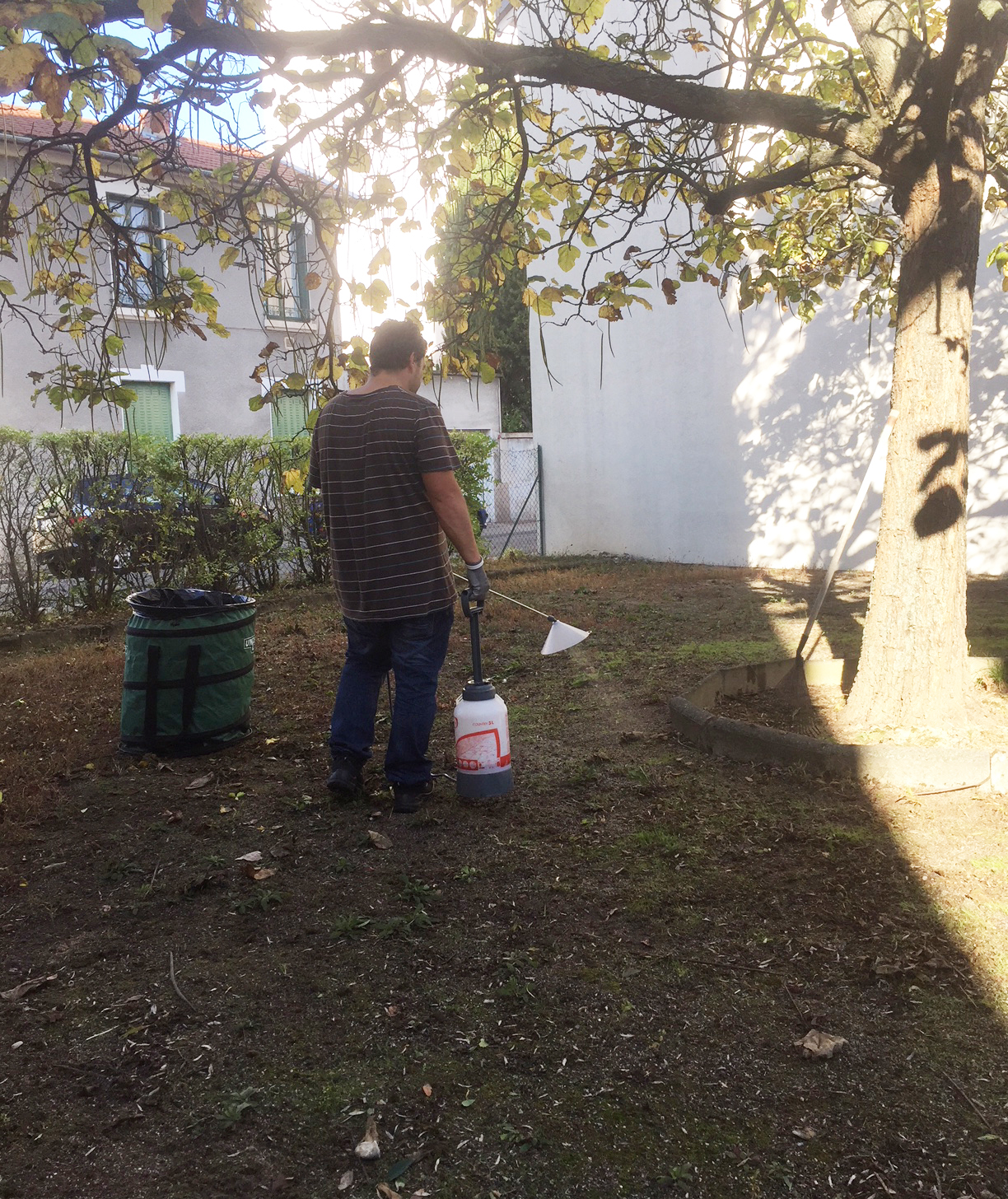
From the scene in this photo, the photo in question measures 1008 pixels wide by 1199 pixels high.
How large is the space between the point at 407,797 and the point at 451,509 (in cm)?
124

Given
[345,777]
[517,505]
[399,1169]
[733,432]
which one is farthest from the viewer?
[517,505]

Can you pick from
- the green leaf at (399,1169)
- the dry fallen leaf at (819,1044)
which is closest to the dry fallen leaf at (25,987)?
the green leaf at (399,1169)

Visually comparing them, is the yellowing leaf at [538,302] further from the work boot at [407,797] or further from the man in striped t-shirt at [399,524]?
the work boot at [407,797]

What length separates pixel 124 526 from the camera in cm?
886

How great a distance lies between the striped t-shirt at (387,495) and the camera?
156 inches

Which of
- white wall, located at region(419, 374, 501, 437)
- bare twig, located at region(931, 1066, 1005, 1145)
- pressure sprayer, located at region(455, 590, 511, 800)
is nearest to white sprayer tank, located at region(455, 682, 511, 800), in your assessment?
pressure sprayer, located at region(455, 590, 511, 800)

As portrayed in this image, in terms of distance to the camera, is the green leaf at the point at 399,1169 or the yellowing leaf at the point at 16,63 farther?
the yellowing leaf at the point at 16,63

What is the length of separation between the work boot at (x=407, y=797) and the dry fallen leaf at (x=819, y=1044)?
6.64 feet

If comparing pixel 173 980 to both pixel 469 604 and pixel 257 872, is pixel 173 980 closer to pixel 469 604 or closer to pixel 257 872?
pixel 257 872

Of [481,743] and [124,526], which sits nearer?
[481,743]

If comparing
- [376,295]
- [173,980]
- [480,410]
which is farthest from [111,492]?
[480,410]

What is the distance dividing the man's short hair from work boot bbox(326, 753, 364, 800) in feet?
5.54

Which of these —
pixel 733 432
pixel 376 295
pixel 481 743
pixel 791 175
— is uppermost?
pixel 791 175

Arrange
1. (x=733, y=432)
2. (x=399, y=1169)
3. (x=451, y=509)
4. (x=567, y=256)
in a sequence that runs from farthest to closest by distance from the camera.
A: (x=733, y=432)
(x=567, y=256)
(x=451, y=509)
(x=399, y=1169)
